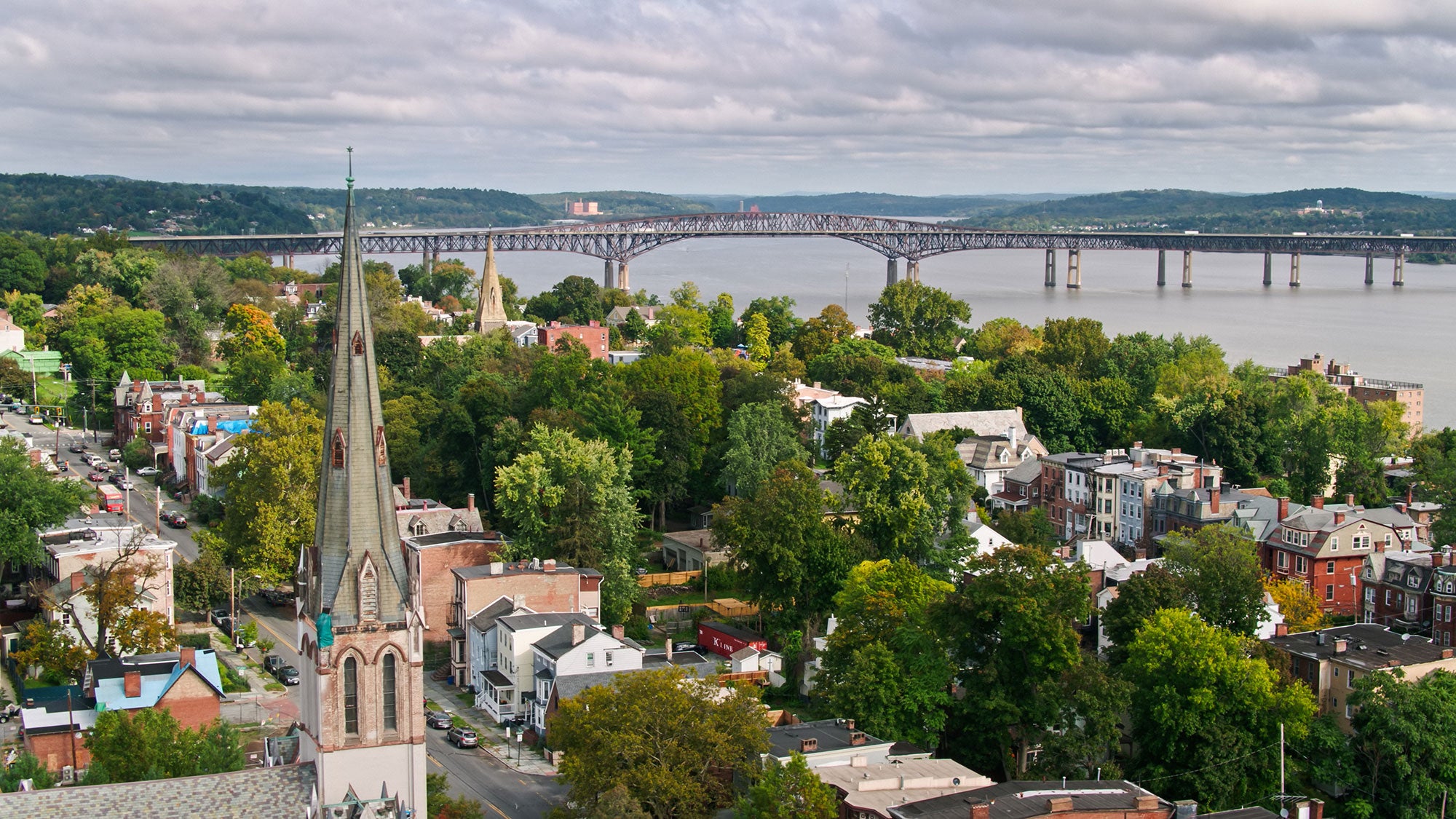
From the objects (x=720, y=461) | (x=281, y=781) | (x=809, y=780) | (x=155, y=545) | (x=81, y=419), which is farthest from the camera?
(x=81, y=419)

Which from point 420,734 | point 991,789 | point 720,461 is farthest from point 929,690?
point 720,461

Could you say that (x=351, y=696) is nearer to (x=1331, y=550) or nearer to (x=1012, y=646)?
(x=1012, y=646)

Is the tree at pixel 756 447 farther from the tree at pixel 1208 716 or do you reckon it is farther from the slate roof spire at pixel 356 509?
the slate roof spire at pixel 356 509

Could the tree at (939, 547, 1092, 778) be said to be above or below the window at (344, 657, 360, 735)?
below

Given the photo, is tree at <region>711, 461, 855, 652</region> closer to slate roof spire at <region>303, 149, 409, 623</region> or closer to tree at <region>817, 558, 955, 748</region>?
tree at <region>817, 558, 955, 748</region>

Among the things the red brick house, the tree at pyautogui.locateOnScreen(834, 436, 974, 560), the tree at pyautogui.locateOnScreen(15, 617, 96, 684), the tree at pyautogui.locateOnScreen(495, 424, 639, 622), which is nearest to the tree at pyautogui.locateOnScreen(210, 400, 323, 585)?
the tree at pyautogui.locateOnScreen(495, 424, 639, 622)

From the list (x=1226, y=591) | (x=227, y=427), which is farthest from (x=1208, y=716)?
(x=227, y=427)

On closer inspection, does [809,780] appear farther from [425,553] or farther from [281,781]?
[425,553]
